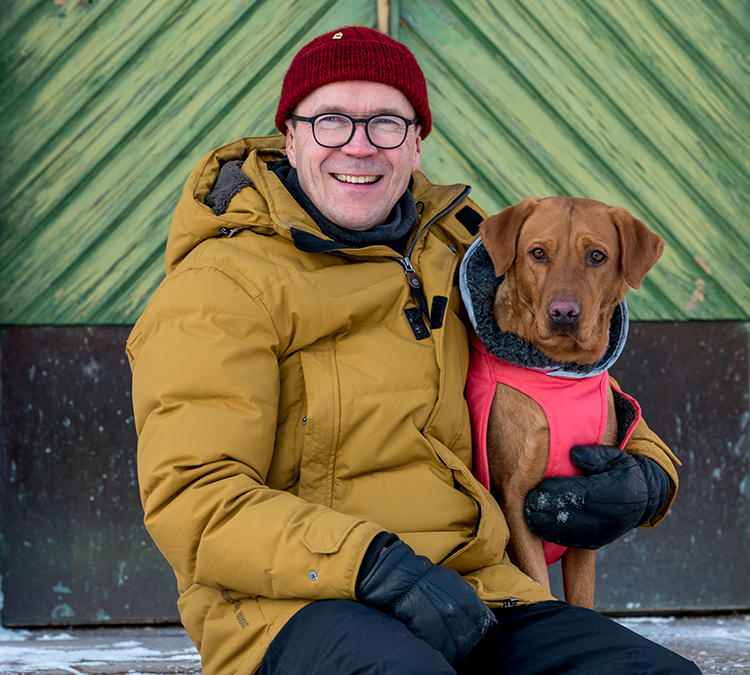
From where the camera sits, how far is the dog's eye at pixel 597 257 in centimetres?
261

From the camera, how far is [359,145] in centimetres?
227

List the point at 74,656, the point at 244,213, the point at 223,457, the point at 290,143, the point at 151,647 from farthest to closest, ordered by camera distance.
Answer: the point at 151,647, the point at 74,656, the point at 290,143, the point at 244,213, the point at 223,457

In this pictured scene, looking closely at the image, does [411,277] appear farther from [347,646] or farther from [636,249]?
[347,646]

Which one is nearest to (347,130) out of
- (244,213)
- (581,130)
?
(244,213)

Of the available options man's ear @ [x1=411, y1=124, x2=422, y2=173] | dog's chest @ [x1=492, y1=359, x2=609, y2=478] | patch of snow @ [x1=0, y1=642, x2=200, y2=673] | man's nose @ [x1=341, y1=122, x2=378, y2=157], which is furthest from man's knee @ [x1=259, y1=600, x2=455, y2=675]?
patch of snow @ [x1=0, y1=642, x2=200, y2=673]

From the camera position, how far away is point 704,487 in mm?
4004

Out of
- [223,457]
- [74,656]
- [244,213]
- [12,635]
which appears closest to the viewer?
[223,457]

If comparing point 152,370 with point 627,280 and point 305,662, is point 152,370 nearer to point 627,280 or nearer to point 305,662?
point 305,662

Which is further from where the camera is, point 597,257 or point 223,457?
point 597,257

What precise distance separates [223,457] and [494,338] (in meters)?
0.94

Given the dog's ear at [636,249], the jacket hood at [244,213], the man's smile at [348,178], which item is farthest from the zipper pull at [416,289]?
the dog's ear at [636,249]

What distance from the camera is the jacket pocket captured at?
2.01m

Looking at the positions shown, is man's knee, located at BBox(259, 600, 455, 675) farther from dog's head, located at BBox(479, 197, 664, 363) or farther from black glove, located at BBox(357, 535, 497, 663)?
dog's head, located at BBox(479, 197, 664, 363)

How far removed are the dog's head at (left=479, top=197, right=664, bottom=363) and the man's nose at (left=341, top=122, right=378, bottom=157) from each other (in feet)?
1.51
